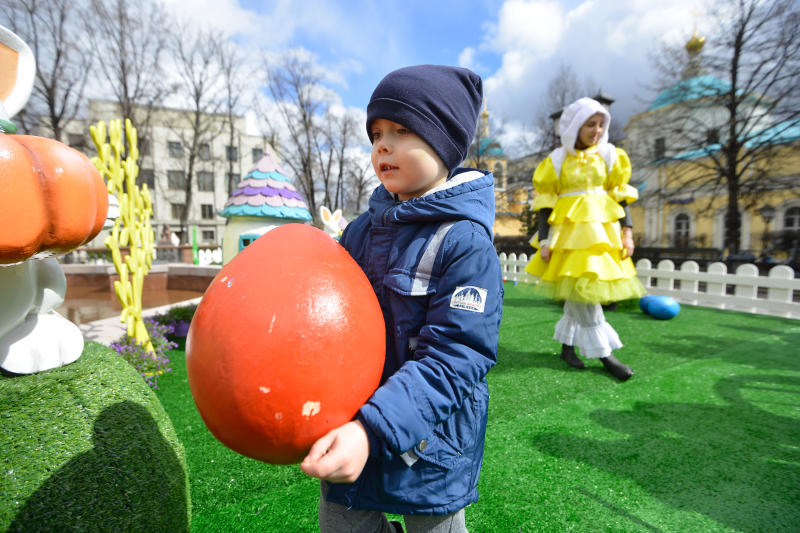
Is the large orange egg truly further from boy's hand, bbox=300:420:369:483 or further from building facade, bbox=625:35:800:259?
building facade, bbox=625:35:800:259

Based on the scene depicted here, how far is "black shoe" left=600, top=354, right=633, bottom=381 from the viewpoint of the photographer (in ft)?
12.5

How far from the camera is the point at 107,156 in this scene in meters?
4.04

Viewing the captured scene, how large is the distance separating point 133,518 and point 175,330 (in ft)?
15.6

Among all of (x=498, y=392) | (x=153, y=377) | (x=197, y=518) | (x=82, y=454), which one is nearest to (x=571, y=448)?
(x=498, y=392)

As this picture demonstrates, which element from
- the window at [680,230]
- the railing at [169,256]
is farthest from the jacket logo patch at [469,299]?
the window at [680,230]

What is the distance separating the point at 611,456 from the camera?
2.61m

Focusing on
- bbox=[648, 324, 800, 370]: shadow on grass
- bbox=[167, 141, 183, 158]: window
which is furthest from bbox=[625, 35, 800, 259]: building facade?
bbox=[167, 141, 183, 158]: window

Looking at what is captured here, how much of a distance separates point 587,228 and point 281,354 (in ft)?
11.5

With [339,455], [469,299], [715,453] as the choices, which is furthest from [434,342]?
[715,453]

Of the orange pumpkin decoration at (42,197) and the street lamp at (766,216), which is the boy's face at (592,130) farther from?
the street lamp at (766,216)

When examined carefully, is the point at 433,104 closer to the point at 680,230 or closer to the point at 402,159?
the point at 402,159

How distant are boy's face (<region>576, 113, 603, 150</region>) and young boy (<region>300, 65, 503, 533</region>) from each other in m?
2.91

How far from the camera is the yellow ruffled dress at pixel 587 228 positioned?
3686mm

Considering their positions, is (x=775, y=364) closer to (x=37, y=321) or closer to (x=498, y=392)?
(x=498, y=392)
